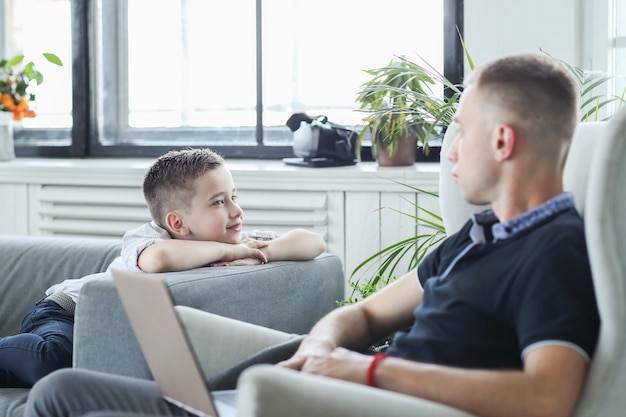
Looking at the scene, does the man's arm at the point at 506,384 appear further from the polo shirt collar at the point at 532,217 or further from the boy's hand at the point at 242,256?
the boy's hand at the point at 242,256

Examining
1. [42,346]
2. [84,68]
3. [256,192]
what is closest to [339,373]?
[42,346]

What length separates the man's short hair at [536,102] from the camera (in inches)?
53.2

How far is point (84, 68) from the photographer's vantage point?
3729 mm

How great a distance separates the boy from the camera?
207 centimetres

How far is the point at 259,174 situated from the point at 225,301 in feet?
3.91

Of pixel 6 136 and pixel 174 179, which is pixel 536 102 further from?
pixel 6 136

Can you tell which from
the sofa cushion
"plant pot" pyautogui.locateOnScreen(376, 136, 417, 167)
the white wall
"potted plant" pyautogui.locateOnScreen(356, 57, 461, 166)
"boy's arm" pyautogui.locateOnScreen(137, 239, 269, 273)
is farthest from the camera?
"plant pot" pyautogui.locateOnScreen(376, 136, 417, 167)

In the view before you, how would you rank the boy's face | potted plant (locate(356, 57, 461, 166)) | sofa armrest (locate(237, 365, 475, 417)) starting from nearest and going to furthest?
sofa armrest (locate(237, 365, 475, 417)) < the boy's face < potted plant (locate(356, 57, 461, 166))

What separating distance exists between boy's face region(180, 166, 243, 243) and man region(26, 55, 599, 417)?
0.64 metres

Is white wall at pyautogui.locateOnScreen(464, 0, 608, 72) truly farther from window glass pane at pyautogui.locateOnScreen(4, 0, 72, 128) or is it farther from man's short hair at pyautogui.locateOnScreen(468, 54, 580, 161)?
window glass pane at pyautogui.locateOnScreen(4, 0, 72, 128)

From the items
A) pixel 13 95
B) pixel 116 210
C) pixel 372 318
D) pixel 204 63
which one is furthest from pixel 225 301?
pixel 13 95

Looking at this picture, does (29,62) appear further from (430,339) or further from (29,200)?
(430,339)

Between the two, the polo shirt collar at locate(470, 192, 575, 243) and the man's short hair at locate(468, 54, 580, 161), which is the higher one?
the man's short hair at locate(468, 54, 580, 161)

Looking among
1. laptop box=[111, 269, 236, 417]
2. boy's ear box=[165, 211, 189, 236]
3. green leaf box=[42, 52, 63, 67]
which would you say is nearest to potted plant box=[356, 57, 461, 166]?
boy's ear box=[165, 211, 189, 236]
